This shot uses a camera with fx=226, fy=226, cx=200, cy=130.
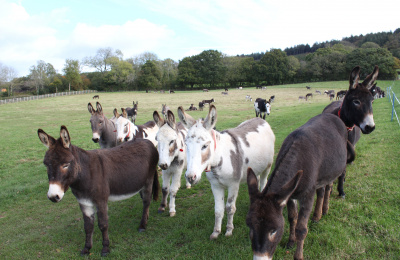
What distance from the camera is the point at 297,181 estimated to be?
94.0 inches

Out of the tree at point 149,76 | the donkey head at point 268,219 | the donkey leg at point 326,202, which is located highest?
the tree at point 149,76

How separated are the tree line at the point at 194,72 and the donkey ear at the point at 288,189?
80326mm

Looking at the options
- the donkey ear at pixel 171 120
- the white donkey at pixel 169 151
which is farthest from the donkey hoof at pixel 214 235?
the donkey ear at pixel 171 120

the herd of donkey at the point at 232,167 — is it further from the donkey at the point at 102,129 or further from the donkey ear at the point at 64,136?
the donkey at the point at 102,129

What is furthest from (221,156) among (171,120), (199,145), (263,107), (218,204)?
(263,107)

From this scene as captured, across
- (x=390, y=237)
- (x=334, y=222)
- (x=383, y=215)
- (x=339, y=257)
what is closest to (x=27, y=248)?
(x=339, y=257)

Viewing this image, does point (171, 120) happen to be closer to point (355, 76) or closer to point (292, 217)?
point (292, 217)

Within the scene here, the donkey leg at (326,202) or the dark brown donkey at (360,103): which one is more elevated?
the dark brown donkey at (360,103)

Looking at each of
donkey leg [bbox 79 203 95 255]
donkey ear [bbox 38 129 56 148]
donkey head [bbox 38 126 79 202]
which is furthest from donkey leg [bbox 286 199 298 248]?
donkey ear [bbox 38 129 56 148]

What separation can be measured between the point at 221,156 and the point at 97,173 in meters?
2.24

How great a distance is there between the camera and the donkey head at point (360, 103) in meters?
4.52

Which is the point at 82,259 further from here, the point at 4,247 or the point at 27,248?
the point at 4,247

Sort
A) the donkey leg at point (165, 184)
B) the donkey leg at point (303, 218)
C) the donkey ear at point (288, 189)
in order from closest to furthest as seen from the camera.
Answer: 1. the donkey ear at point (288, 189)
2. the donkey leg at point (303, 218)
3. the donkey leg at point (165, 184)

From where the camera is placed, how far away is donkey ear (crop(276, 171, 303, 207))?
240 centimetres
